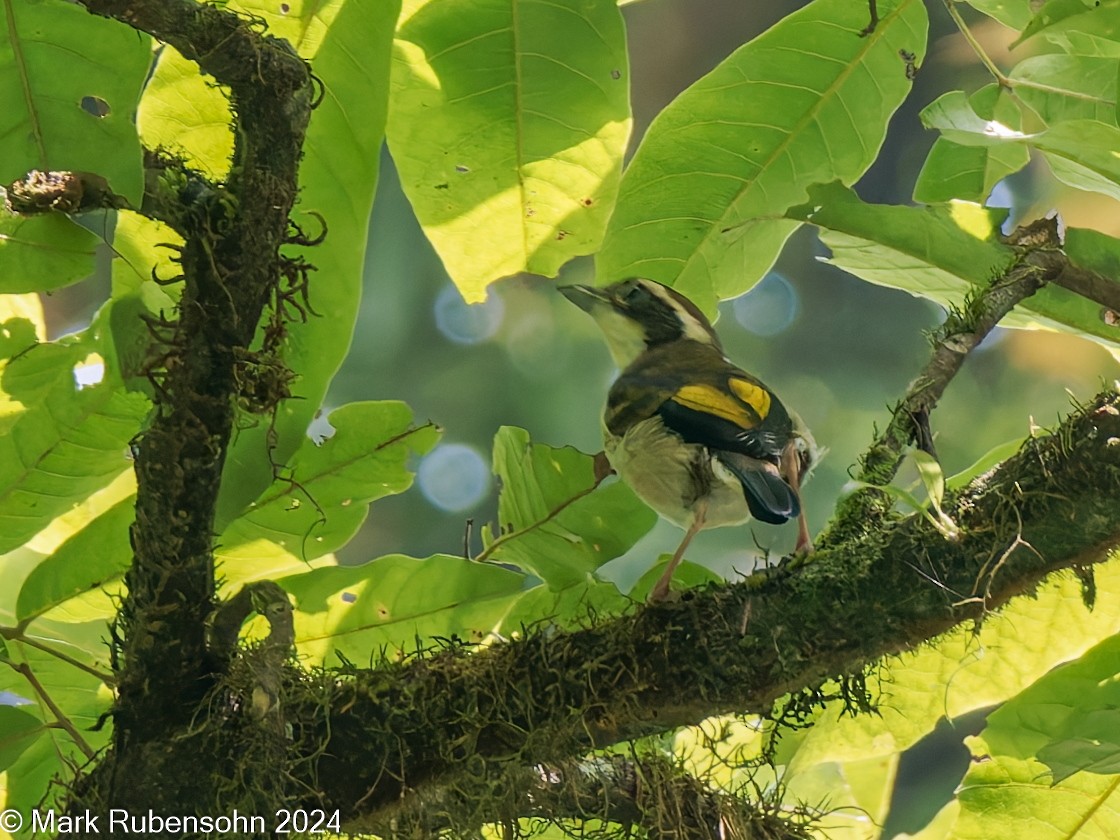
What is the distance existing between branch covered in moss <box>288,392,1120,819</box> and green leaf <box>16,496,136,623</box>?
461 millimetres

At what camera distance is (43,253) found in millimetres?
1507

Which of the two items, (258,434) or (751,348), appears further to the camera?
(751,348)

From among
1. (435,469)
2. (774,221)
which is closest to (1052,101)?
(774,221)

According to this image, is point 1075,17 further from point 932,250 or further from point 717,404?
point 717,404

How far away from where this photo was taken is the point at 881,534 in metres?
1.45

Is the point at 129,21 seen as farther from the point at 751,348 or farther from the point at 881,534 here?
the point at 751,348

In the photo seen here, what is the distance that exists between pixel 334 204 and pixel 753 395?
829mm

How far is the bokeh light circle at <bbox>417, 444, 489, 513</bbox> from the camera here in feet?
16.9

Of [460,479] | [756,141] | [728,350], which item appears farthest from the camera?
[728,350]

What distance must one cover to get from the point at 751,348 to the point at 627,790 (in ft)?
16.0

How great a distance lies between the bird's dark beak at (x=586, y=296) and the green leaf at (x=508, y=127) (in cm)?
68

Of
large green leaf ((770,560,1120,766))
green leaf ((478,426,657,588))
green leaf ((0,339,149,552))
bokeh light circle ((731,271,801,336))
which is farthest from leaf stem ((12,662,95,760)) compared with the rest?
bokeh light circle ((731,271,801,336))

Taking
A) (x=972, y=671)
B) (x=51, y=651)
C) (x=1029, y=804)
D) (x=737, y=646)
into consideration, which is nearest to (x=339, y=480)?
(x=51, y=651)

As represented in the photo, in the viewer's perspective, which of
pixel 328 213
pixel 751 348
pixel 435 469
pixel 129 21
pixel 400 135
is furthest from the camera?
pixel 751 348
